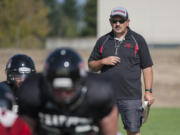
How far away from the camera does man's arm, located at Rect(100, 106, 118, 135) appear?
3.65 meters

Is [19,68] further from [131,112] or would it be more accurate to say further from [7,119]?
[7,119]

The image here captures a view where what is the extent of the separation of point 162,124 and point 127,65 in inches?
172

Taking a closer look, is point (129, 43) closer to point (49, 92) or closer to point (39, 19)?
point (49, 92)

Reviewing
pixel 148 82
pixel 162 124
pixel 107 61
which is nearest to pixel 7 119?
pixel 107 61

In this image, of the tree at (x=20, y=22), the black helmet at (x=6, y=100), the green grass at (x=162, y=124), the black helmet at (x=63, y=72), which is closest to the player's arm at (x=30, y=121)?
the black helmet at (x=6, y=100)

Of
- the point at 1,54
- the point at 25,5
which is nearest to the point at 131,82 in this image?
the point at 1,54

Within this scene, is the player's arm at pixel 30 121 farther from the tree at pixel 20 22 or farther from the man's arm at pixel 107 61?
the tree at pixel 20 22

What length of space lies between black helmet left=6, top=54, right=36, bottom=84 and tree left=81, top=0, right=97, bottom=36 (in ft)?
197

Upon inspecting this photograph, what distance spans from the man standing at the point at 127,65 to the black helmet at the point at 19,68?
112 cm

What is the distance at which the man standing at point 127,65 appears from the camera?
6539 millimetres

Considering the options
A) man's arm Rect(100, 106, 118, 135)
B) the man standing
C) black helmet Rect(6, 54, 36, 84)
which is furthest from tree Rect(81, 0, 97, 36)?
man's arm Rect(100, 106, 118, 135)

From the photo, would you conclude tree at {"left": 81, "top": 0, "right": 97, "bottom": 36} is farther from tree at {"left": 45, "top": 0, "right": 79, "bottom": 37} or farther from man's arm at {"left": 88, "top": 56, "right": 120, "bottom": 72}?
man's arm at {"left": 88, "top": 56, "right": 120, "bottom": 72}

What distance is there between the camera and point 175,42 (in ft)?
102

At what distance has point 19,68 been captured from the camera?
5.82 meters
